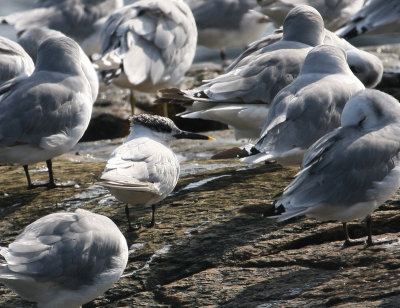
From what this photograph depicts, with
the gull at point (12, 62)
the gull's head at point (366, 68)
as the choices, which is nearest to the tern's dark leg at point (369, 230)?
the gull's head at point (366, 68)

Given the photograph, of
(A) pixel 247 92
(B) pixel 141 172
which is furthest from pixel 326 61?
(B) pixel 141 172

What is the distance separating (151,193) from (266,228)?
78 cm

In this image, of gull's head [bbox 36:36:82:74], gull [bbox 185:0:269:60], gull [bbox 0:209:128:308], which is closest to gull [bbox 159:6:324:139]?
gull's head [bbox 36:36:82:74]

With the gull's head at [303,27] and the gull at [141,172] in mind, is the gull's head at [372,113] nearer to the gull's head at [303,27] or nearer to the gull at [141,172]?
the gull at [141,172]

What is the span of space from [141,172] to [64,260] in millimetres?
993

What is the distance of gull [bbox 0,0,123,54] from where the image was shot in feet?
38.0

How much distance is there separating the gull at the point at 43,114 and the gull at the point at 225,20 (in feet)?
18.7

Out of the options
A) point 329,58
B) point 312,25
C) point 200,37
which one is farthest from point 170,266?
point 200,37

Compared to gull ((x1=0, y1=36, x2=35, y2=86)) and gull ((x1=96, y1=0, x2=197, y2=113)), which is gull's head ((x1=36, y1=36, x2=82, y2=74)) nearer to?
gull ((x1=0, y1=36, x2=35, y2=86))

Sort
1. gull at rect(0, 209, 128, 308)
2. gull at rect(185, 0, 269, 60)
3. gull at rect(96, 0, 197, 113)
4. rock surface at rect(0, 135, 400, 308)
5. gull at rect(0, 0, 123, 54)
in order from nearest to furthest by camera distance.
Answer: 1. gull at rect(0, 209, 128, 308)
2. rock surface at rect(0, 135, 400, 308)
3. gull at rect(96, 0, 197, 113)
4. gull at rect(0, 0, 123, 54)
5. gull at rect(185, 0, 269, 60)

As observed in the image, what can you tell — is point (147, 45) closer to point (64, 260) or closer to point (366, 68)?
point (366, 68)

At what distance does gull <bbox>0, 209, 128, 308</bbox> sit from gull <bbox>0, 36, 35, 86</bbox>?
342 cm

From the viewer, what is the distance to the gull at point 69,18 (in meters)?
11.6

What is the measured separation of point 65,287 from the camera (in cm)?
452
